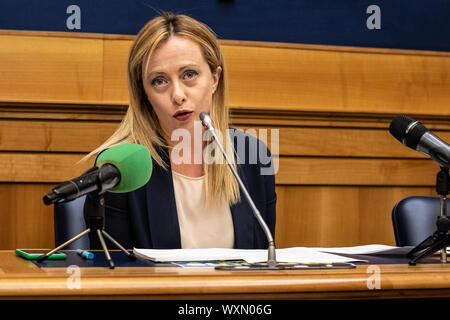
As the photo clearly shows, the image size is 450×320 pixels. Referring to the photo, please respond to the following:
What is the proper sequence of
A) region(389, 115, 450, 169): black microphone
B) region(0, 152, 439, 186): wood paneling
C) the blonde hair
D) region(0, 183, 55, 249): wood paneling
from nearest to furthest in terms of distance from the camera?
region(389, 115, 450, 169): black microphone
the blonde hair
region(0, 183, 55, 249): wood paneling
region(0, 152, 439, 186): wood paneling

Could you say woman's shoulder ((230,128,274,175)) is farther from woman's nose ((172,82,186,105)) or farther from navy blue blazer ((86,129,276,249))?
woman's nose ((172,82,186,105))

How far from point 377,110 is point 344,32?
37 centimetres

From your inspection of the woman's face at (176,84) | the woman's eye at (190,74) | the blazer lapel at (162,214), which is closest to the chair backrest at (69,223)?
the blazer lapel at (162,214)

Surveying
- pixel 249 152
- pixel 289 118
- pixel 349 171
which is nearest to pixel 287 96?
pixel 289 118

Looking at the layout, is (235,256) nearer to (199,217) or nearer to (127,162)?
(127,162)

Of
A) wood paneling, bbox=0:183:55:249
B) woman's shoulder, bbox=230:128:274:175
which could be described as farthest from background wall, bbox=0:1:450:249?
woman's shoulder, bbox=230:128:274:175

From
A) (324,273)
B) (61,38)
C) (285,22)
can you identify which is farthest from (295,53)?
(324,273)

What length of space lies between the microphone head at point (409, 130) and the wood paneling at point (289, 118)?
1.27m

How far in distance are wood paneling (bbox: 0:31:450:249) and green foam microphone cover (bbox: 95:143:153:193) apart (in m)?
1.20

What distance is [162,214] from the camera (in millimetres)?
1668

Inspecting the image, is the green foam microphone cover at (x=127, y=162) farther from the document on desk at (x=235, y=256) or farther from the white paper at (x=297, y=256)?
the white paper at (x=297, y=256)

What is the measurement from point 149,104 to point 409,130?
86 centimetres

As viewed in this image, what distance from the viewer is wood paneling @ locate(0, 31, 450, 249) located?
7.71 feet

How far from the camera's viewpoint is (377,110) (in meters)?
2.61
